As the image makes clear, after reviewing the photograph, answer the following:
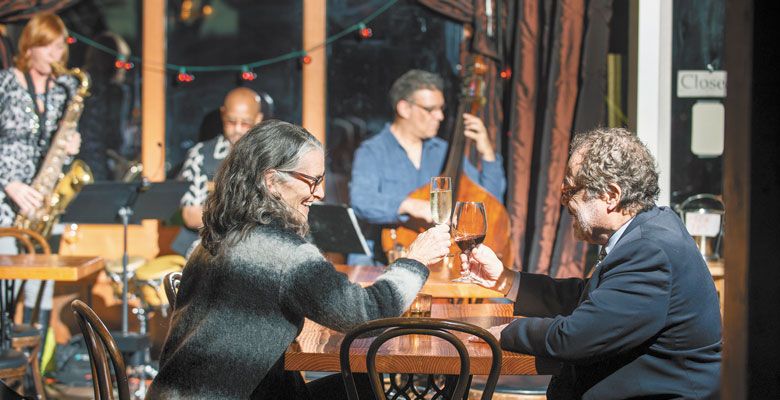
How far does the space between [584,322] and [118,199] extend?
3395 millimetres

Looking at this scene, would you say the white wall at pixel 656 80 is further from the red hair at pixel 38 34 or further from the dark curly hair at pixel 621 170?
the red hair at pixel 38 34

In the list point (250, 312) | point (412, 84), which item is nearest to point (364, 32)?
point (412, 84)

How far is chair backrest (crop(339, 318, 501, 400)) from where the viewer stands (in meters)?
2.27

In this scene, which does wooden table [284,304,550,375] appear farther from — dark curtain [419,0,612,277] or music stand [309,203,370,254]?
dark curtain [419,0,612,277]

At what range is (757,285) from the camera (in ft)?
4.57

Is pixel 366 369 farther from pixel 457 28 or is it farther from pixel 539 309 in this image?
pixel 457 28

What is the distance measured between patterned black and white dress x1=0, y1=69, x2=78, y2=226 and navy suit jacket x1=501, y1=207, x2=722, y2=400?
4.13 meters

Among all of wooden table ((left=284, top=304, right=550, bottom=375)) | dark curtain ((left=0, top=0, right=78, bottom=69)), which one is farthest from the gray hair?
wooden table ((left=284, top=304, right=550, bottom=375))

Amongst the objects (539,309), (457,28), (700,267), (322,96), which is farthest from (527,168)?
(700,267)

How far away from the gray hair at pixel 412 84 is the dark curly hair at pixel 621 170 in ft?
10.8

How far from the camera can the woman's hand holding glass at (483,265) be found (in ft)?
9.29

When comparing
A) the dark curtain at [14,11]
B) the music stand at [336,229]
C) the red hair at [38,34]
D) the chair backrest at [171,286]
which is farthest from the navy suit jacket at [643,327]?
the dark curtain at [14,11]

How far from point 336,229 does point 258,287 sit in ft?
7.24

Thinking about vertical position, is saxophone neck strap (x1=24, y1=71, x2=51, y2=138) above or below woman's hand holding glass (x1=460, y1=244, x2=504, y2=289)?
above
